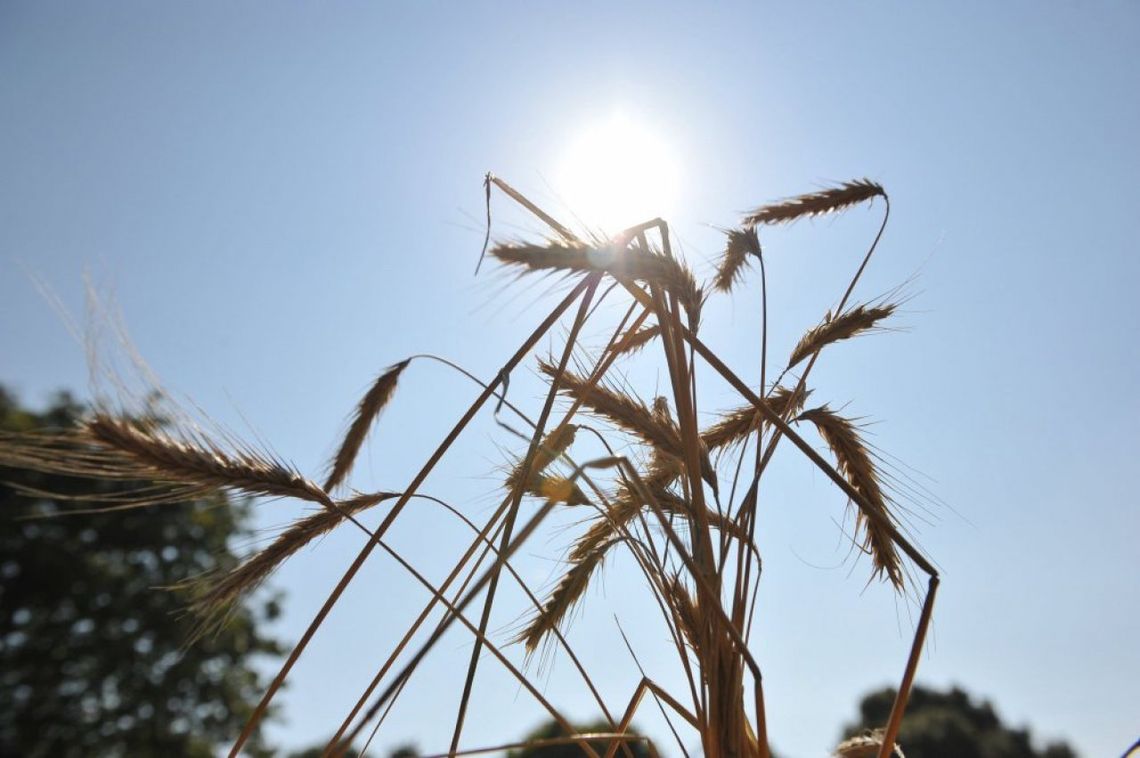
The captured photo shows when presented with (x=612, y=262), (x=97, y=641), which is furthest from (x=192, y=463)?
(x=97, y=641)

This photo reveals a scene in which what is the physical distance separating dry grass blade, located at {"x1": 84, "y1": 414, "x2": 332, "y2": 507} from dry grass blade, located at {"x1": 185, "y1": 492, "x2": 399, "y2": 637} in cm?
13

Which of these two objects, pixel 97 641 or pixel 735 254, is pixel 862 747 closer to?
pixel 735 254

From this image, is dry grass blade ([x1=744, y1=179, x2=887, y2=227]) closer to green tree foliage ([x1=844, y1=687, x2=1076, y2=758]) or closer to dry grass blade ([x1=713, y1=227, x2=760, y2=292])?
dry grass blade ([x1=713, y1=227, x2=760, y2=292])

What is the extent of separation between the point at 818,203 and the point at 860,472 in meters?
0.84

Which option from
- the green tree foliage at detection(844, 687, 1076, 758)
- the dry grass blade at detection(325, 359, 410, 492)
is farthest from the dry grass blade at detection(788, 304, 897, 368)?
the green tree foliage at detection(844, 687, 1076, 758)

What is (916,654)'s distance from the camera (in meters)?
1.28

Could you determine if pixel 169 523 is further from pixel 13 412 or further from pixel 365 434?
pixel 365 434

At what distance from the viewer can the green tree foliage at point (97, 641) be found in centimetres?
1519

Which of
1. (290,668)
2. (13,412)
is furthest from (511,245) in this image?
(13,412)

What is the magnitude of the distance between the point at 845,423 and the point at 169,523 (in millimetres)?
19773

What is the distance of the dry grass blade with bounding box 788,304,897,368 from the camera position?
1.84 m

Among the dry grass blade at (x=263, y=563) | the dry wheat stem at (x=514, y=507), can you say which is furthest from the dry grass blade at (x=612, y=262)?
the dry grass blade at (x=263, y=563)

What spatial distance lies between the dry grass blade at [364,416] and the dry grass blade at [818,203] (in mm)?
1197

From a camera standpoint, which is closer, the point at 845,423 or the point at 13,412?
the point at 845,423
